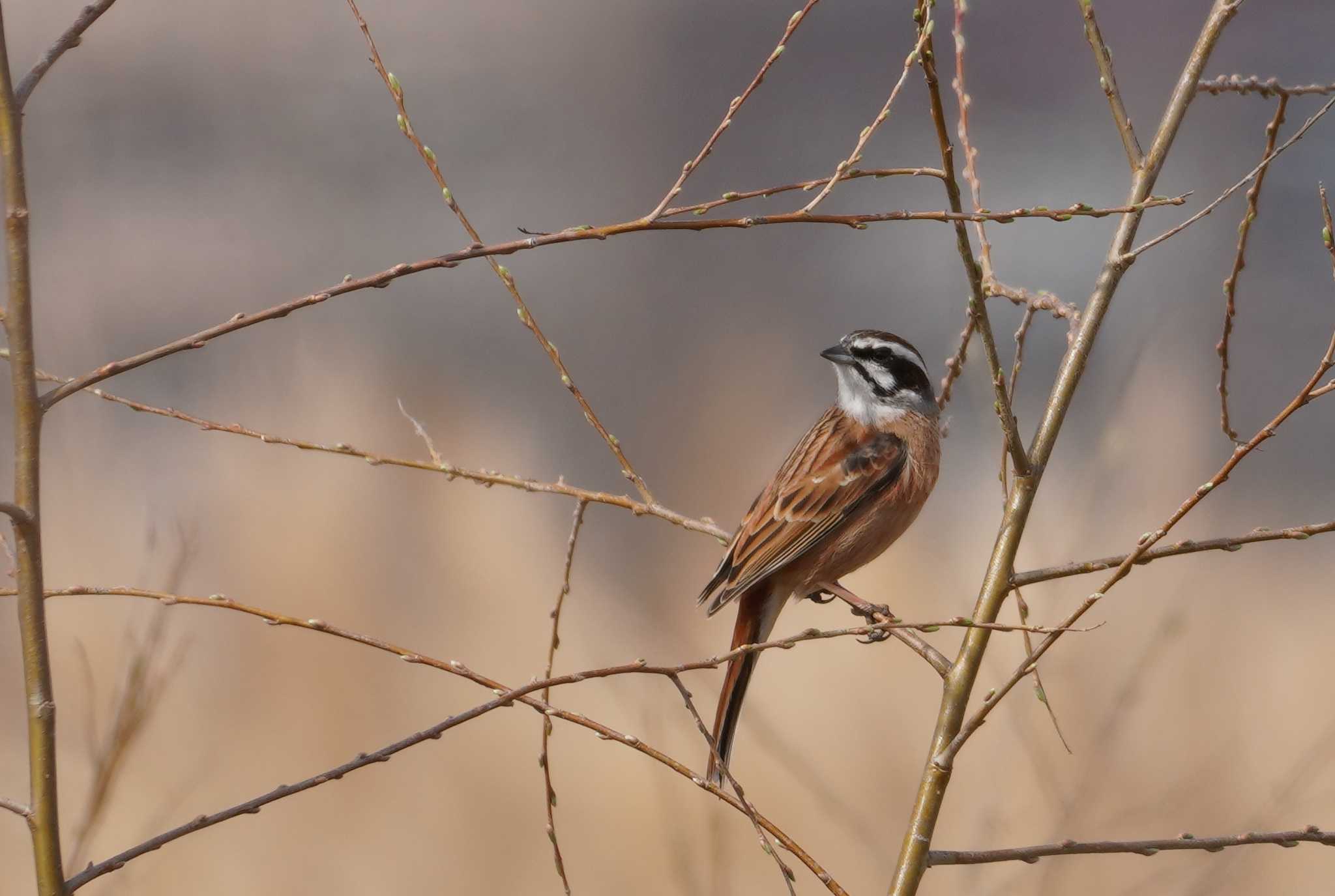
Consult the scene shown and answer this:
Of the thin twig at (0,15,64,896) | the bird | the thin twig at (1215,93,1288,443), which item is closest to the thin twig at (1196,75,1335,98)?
the thin twig at (1215,93,1288,443)

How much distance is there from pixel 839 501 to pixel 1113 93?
827 millimetres

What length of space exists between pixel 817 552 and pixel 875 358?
1.22 feet

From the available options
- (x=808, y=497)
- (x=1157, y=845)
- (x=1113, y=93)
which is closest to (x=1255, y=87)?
(x=1113, y=93)

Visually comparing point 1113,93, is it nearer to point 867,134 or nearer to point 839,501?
point 867,134

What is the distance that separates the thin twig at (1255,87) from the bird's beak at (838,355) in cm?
84

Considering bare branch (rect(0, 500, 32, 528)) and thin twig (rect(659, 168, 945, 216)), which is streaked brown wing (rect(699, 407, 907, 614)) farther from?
bare branch (rect(0, 500, 32, 528))

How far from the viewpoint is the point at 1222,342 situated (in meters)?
1.24

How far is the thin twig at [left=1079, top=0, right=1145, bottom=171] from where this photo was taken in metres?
1.26

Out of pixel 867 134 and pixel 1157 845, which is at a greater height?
pixel 867 134

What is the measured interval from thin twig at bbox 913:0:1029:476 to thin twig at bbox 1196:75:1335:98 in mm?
359

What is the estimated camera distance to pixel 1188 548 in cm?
109

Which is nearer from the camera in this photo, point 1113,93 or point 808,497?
point 1113,93

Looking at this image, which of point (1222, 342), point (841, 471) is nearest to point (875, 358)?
point (841, 471)

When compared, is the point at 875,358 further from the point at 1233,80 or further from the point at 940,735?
the point at 940,735
